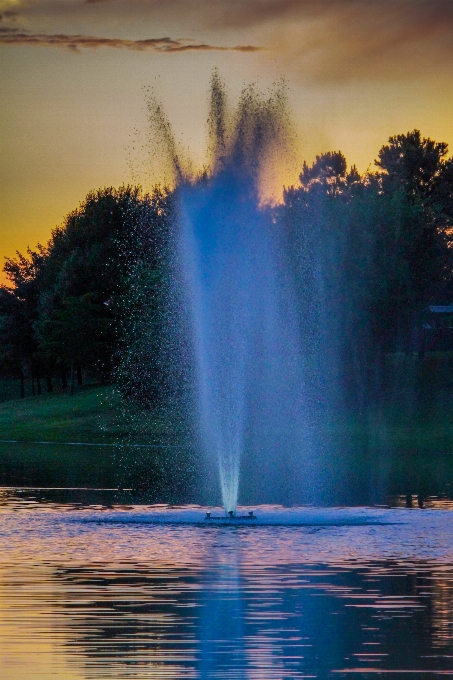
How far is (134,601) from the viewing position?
16422 mm

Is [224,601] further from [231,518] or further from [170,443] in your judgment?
[170,443]

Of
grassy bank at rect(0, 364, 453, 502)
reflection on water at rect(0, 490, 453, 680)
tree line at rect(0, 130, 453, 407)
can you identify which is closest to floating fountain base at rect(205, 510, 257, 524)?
reflection on water at rect(0, 490, 453, 680)

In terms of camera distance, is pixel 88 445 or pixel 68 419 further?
pixel 68 419

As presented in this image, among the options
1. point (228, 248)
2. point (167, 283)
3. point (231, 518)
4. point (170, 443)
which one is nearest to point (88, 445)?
point (170, 443)

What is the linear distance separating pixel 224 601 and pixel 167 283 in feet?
144

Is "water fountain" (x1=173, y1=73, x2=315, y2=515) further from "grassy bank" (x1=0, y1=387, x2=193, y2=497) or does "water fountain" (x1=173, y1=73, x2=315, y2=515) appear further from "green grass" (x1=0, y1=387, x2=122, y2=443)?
"green grass" (x1=0, y1=387, x2=122, y2=443)

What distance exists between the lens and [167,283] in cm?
5984

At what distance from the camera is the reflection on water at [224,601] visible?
12.7 meters

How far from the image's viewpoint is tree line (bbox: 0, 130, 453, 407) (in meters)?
68.5

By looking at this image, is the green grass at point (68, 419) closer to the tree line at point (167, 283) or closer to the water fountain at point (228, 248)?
the tree line at point (167, 283)

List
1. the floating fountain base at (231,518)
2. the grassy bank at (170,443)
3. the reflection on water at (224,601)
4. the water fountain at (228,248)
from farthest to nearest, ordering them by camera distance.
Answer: the grassy bank at (170,443)
the water fountain at (228,248)
the floating fountain base at (231,518)
the reflection on water at (224,601)

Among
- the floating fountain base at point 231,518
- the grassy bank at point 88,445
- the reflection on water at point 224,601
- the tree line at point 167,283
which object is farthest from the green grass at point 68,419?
the reflection on water at point 224,601

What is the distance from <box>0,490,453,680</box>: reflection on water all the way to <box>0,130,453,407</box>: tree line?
60.3ft

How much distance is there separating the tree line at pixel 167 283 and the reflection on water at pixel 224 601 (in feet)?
60.3
